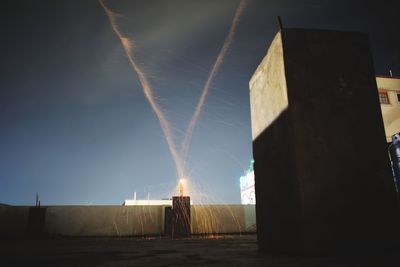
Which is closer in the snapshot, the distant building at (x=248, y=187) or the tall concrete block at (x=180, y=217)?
the tall concrete block at (x=180, y=217)

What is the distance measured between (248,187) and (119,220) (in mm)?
23328

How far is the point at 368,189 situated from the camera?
2.44 meters

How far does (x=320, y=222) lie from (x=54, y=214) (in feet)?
52.3

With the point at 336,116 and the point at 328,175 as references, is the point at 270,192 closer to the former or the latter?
the point at 328,175

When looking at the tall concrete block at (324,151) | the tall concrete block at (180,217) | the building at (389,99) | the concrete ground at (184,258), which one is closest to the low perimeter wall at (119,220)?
the tall concrete block at (180,217)

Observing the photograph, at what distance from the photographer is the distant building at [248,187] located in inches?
1346

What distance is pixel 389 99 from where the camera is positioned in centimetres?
1719

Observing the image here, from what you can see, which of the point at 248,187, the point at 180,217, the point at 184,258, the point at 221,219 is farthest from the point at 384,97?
the point at 248,187

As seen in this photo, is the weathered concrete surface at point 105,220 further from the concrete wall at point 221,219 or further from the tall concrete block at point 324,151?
the tall concrete block at point 324,151

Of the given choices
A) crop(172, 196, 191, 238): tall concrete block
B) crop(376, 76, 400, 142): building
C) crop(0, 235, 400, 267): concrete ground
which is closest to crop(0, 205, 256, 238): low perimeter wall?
crop(172, 196, 191, 238): tall concrete block

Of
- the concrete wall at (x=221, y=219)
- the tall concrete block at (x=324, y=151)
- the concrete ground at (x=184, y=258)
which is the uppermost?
the tall concrete block at (x=324, y=151)

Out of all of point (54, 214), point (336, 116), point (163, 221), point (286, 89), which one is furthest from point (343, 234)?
point (54, 214)

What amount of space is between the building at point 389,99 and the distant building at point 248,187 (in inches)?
753

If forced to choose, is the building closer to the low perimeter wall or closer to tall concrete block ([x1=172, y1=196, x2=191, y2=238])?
the low perimeter wall
